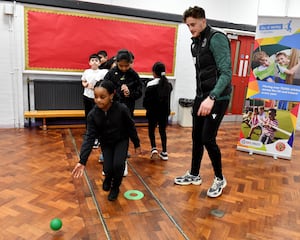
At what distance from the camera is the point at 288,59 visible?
3.59 meters

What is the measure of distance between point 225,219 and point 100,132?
119cm

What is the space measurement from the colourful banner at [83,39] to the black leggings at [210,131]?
9.41 ft

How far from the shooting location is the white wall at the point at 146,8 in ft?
14.3

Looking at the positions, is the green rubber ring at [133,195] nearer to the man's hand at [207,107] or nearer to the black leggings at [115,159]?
the black leggings at [115,159]

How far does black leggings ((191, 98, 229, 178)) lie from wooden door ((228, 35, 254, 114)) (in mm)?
3836

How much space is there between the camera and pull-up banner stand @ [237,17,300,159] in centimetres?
357

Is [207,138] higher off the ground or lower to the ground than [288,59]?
lower

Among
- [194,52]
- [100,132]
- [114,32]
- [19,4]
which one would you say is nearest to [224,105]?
[194,52]

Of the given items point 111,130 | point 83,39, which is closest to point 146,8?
point 83,39

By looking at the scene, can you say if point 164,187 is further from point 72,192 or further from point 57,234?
point 57,234

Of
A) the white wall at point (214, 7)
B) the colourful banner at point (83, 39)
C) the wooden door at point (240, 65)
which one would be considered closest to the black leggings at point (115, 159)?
the colourful banner at point (83, 39)

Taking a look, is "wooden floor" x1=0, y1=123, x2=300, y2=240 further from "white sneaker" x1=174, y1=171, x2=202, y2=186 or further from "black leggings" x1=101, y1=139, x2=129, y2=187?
"black leggings" x1=101, y1=139, x2=129, y2=187

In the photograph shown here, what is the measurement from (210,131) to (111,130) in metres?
0.82

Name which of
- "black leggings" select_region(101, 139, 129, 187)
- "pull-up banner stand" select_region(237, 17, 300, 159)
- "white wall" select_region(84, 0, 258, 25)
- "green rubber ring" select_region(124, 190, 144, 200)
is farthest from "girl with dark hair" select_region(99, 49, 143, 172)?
"white wall" select_region(84, 0, 258, 25)
